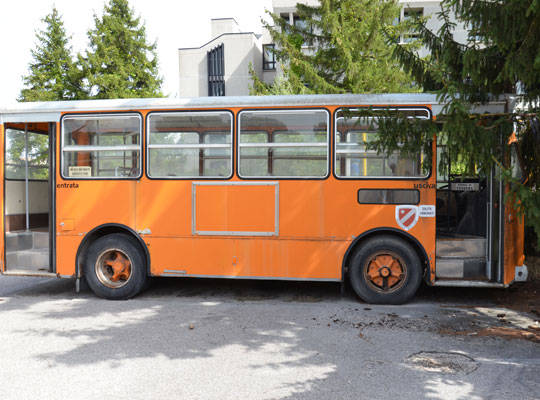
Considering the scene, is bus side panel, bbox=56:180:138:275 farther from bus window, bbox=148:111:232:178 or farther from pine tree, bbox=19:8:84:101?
pine tree, bbox=19:8:84:101

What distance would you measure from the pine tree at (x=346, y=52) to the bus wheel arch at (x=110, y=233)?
10511mm

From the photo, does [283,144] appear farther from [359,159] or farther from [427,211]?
[427,211]

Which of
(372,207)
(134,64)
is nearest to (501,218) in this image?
(372,207)

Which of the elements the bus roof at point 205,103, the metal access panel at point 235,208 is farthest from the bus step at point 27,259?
the metal access panel at point 235,208

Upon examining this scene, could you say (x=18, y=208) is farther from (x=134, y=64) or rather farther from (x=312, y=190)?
(x=134, y=64)

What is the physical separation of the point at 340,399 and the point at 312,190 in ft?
11.3

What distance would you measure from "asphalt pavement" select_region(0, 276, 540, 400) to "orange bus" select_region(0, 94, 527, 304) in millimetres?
509

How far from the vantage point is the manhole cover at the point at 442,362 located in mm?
4344

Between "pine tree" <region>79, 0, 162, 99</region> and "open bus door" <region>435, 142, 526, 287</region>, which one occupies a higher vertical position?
"pine tree" <region>79, 0, 162, 99</region>

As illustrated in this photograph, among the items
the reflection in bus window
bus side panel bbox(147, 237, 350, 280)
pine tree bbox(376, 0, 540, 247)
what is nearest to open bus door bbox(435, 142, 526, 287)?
pine tree bbox(376, 0, 540, 247)

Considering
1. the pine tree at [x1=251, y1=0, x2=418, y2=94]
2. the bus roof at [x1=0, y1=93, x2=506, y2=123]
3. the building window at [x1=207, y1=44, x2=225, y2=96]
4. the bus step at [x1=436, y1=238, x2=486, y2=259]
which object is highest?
the building window at [x1=207, y1=44, x2=225, y2=96]

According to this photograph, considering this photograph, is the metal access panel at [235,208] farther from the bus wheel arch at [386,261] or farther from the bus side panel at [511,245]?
the bus side panel at [511,245]

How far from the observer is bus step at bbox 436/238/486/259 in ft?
21.9

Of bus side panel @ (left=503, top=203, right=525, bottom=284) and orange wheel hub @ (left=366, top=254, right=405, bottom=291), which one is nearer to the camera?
bus side panel @ (left=503, top=203, right=525, bottom=284)
